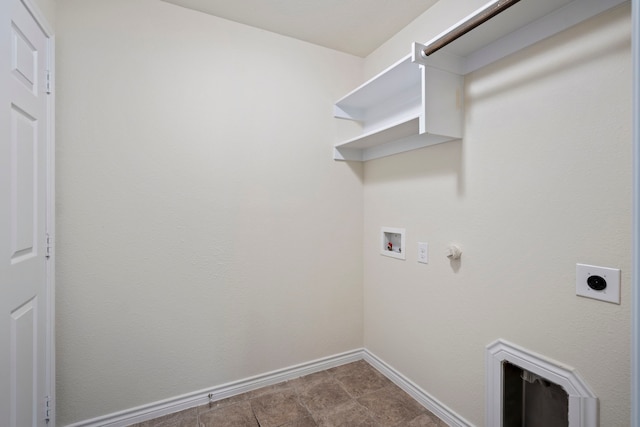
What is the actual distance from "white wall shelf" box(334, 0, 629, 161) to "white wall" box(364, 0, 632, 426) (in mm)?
57

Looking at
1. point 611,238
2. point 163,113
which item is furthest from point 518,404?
point 163,113

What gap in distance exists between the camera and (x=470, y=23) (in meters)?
1.16

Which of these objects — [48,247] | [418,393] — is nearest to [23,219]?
[48,247]

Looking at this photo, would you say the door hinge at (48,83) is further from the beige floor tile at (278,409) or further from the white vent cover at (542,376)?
the white vent cover at (542,376)

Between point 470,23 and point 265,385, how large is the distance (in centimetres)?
237

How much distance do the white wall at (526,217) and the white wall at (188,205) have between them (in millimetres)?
677

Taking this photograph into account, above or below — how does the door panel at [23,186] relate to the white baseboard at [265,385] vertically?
above

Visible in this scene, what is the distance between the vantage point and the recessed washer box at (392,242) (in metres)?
1.90

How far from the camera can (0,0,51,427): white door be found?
1015mm

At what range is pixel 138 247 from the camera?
5.37 ft

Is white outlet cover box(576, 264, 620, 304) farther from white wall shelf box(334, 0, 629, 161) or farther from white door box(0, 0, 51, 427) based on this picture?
white door box(0, 0, 51, 427)

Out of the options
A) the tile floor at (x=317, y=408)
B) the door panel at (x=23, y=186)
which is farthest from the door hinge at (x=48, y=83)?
the tile floor at (x=317, y=408)

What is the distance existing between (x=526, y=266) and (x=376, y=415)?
1.20 metres

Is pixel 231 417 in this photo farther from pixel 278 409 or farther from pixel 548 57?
pixel 548 57
